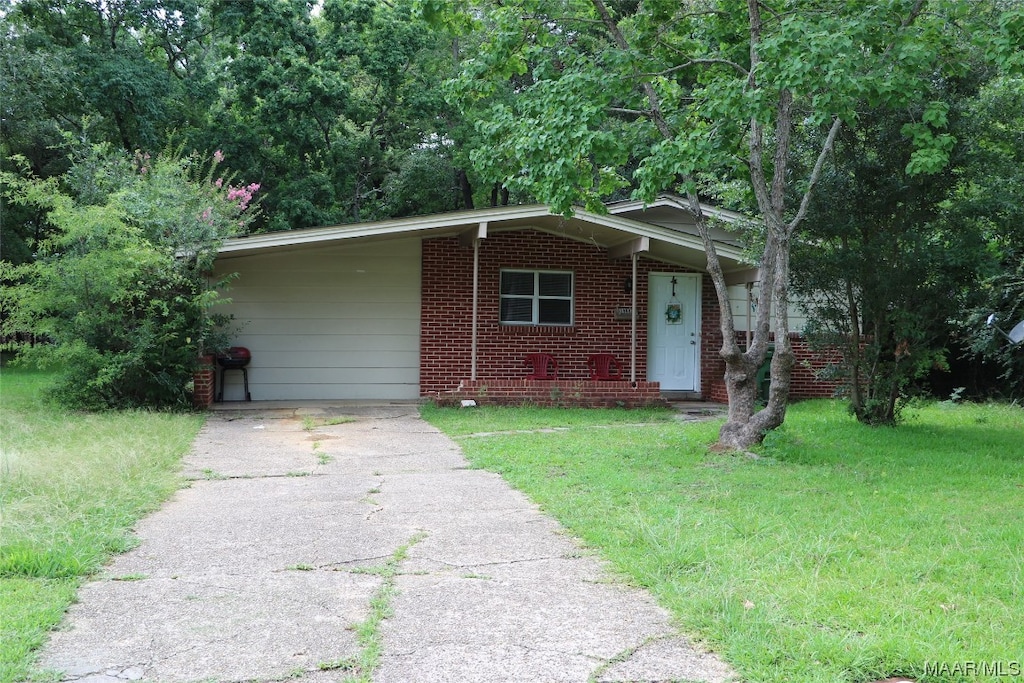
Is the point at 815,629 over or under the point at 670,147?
under

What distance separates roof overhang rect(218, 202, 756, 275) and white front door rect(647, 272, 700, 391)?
0.38 meters

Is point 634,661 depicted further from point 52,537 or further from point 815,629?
point 52,537

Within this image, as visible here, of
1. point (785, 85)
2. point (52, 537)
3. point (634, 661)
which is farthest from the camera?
point (785, 85)

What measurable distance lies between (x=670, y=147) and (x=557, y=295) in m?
6.83

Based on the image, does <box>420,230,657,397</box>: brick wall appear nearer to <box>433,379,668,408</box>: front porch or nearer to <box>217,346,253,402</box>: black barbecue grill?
<box>433,379,668,408</box>: front porch

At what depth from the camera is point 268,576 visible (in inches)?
175

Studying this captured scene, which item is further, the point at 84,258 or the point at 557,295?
A: the point at 557,295

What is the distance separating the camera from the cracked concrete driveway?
3.32 metres

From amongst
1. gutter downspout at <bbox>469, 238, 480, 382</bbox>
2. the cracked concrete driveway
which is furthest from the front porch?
the cracked concrete driveway

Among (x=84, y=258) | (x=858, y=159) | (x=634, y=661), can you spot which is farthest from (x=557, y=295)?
(x=634, y=661)

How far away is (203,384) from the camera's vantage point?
40.2 ft

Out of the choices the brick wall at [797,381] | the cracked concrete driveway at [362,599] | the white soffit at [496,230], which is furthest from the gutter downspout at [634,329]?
the cracked concrete driveway at [362,599]

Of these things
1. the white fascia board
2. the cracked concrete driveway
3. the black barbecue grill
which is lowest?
the cracked concrete driveway

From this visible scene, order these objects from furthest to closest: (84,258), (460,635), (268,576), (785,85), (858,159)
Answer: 1. (84,258)
2. (858,159)
3. (785,85)
4. (268,576)
5. (460,635)
